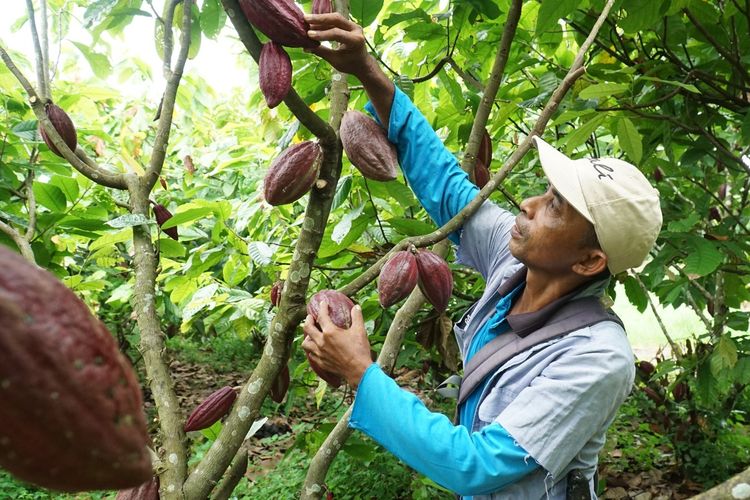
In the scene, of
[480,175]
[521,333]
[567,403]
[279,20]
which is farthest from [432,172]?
[279,20]

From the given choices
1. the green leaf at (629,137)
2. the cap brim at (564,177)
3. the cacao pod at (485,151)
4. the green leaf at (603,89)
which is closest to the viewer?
the cap brim at (564,177)

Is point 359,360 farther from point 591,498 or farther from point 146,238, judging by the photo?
point 591,498

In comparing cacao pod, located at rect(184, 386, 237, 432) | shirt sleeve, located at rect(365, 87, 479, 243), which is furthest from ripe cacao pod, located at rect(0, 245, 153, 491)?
shirt sleeve, located at rect(365, 87, 479, 243)

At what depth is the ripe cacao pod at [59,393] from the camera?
32cm

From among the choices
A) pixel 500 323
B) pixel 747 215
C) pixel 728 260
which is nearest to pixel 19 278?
pixel 500 323

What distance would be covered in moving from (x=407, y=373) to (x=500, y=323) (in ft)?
10.8

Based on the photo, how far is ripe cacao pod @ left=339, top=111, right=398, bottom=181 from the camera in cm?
117

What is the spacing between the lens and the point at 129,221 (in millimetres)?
1074

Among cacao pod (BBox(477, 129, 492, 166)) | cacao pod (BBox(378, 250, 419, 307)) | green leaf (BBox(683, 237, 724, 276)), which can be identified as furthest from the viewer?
green leaf (BBox(683, 237, 724, 276))

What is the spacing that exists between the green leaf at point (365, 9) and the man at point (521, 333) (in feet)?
0.72

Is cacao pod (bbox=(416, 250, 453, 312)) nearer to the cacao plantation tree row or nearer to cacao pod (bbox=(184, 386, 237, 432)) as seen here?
the cacao plantation tree row

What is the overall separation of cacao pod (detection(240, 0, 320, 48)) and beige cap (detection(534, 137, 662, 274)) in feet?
2.11

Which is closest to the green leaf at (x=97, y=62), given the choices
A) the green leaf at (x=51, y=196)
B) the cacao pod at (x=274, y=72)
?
the green leaf at (x=51, y=196)

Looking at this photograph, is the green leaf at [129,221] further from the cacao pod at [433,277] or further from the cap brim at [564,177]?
the cap brim at [564,177]
